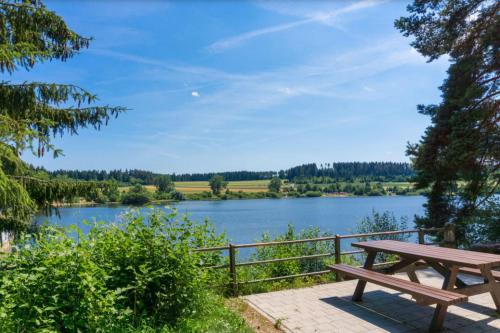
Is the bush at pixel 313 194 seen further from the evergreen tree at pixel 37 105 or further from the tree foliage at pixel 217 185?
the evergreen tree at pixel 37 105

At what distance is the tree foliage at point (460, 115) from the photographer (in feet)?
27.1

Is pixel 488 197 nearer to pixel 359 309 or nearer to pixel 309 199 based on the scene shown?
pixel 359 309

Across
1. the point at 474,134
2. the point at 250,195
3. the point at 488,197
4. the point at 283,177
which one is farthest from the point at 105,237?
the point at 283,177

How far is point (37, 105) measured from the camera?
5.46 m

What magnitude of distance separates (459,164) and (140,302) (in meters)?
8.31

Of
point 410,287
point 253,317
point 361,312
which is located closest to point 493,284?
point 410,287

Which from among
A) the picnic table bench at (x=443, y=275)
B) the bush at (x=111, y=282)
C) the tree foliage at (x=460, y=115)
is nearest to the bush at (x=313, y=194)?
the tree foliage at (x=460, y=115)

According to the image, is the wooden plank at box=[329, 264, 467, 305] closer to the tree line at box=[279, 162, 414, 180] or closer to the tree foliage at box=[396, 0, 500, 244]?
the tree foliage at box=[396, 0, 500, 244]

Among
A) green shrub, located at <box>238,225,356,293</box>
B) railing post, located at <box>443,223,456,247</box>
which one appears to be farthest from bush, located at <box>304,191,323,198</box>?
railing post, located at <box>443,223,456,247</box>

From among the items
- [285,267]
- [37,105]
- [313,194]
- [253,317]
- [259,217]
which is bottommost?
[259,217]

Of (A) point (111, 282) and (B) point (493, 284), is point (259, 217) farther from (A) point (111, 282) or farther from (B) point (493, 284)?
(A) point (111, 282)

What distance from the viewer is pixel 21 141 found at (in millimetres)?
4102

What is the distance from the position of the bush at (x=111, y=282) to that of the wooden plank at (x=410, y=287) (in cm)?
185

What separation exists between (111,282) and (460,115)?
8.44 metres
